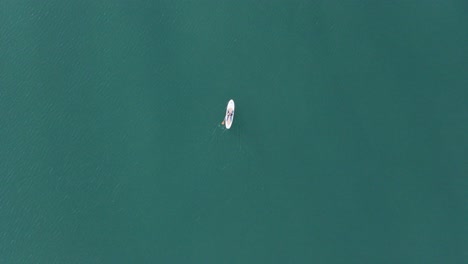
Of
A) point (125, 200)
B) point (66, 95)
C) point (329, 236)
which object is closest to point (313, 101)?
point (329, 236)

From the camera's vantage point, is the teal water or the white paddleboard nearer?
the teal water

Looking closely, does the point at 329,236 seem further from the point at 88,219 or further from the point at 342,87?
the point at 88,219

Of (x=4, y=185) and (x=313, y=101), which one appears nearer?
(x=4, y=185)

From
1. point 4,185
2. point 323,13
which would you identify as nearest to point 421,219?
point 323,13

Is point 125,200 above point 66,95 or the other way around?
the other way around

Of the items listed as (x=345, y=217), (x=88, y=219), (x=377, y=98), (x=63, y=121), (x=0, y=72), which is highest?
(x=377, y=98)

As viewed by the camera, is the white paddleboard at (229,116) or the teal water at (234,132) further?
the white paddleboard at (229,116)

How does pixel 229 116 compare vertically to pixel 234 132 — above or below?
above
